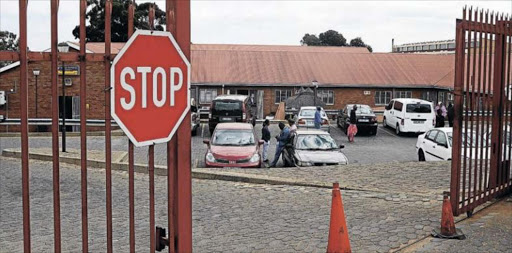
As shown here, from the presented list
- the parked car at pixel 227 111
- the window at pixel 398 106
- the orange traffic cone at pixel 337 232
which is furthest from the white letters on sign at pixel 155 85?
the window at pixel 398 106

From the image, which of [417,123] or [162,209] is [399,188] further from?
[417,123]

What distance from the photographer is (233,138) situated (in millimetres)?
16453

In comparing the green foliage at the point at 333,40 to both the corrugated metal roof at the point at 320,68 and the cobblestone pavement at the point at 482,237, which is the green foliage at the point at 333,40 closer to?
the corrugated metal roof at the point at 320,68

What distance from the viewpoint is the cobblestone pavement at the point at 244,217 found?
23.2 ft

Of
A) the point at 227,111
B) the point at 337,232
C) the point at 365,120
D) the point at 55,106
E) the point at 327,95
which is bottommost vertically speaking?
the point at 337,232

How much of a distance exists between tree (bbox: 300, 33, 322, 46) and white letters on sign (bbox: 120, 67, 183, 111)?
309 feet

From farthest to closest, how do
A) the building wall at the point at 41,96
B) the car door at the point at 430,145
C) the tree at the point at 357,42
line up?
the tree at the point at 357,42 < the building wall at the point at 41,96 < the car door at the point at 430,145

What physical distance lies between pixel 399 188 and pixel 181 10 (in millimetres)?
7342

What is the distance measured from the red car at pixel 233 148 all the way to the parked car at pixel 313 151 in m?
1.01

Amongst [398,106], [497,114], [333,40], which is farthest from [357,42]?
[497,114]

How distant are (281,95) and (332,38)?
58.0 metres

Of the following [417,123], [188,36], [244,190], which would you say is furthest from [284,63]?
[188,36]

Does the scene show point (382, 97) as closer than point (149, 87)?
No

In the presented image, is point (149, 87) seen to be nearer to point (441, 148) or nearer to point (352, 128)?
point (441, 148)
